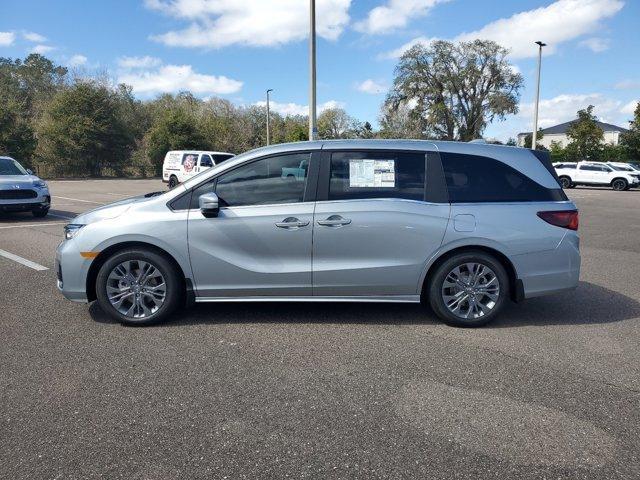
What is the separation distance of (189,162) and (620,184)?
25548 mm

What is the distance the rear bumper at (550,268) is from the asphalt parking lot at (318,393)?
0.38 metres

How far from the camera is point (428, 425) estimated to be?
3.10 meters

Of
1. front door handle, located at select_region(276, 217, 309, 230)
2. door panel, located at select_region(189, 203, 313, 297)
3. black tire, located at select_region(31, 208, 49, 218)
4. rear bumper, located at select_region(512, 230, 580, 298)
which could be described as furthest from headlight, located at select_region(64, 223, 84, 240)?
black tire, located at select_region(31, 208, 49, 218)

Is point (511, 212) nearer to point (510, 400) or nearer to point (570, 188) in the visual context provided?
point (510, 400)

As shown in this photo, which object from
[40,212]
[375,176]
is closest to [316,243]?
[375,176]

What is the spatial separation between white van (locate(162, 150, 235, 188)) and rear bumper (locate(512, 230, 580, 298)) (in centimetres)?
2332

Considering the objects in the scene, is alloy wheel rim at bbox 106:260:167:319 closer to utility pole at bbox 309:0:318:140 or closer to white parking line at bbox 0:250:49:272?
white parking line at bbox 0:250:49:272

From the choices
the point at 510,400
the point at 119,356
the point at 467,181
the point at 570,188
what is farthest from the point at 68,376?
the point at 570,188

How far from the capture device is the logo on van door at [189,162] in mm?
27422

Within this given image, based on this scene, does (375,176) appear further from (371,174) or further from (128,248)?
(128,248)

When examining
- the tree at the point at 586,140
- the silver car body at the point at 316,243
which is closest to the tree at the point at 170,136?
the tree at the point at 586,140

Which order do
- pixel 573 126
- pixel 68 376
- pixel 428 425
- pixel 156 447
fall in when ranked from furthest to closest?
pixel 573 126, pixel 68 376, pixel 428 425, pixel 156 447

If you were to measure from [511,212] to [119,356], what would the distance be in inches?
144

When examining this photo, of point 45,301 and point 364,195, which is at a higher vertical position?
point 364,195
